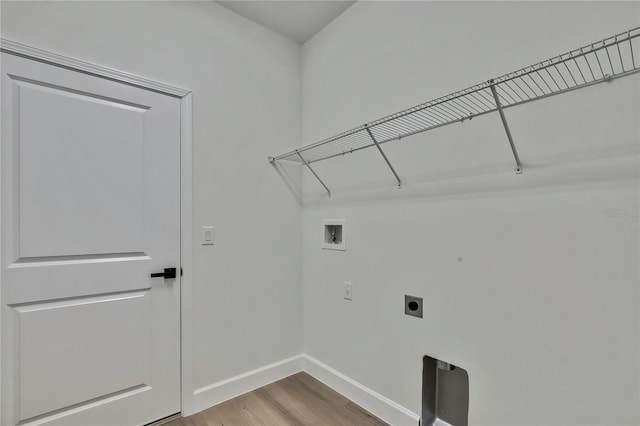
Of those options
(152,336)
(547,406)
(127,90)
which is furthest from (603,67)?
(152,336)

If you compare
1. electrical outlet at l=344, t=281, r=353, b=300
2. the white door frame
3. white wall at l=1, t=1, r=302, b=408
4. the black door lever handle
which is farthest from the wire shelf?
the black door lever handle

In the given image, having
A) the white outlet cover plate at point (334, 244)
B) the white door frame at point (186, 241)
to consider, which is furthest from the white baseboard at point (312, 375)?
the white outlet cover plate at point (334, 244)

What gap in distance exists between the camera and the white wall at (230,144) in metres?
1.70

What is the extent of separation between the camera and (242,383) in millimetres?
2059

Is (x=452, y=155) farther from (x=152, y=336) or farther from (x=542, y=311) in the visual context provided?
(x=152, y=336)

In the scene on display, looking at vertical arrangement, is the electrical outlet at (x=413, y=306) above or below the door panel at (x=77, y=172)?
below

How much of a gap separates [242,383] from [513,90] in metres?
2.21

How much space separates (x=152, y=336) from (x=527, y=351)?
1.85 metres

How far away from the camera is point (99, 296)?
1.61m

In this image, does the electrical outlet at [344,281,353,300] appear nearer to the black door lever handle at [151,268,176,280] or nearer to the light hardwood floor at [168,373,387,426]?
the light hardwood floor at [168,373,387,426]

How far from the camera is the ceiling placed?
2.02m

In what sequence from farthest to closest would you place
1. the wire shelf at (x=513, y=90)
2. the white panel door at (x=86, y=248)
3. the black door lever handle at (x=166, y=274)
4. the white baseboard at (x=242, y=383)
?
1. the white baseboard at (x=242, y=383)
2. the black door lever handle at (x=166, y=274)
3. the white panel door at (x=86, y=248)
4. the wire shelf at (x=513, y=90)

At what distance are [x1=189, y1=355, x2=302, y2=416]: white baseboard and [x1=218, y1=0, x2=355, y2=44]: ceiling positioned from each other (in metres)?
2.41

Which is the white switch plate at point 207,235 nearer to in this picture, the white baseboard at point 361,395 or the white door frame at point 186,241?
the white door frame at point 186,241
